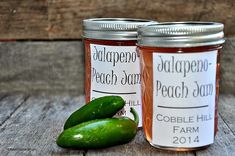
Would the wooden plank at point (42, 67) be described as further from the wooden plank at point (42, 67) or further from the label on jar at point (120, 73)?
the label on jar at point (120, 73)

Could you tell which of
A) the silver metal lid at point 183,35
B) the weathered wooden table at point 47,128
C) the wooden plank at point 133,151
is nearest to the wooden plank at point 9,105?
the weathered wooden table at point 47,128

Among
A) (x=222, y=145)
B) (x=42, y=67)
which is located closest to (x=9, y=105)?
(x=42, y=67)

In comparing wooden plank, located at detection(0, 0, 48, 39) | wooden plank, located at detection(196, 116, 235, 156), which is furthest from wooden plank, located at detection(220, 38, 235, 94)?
wooden plank, located at detection(0, 0, 48, 39)

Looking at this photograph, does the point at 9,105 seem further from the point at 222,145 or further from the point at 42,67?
the point at 222,145

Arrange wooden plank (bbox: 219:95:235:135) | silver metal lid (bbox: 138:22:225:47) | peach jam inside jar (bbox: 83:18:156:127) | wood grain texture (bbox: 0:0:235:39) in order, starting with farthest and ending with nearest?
wood grain texture (bbox: 0:0:235:39) → wooden plank (bbox: 219:95:235:135) → peach jam inside jar (bbox: 83:18:156:127) → silver metal lid (bbox: 138:22:225:47)

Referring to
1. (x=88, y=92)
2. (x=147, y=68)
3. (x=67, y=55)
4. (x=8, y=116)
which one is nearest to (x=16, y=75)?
(x=67, y=55)

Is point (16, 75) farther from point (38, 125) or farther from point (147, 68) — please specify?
point (147, 68)

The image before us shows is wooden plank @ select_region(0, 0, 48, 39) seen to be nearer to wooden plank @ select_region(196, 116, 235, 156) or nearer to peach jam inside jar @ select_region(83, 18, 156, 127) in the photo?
peach jam inside jar @ select_region(83, 18, 156, 127)
